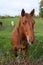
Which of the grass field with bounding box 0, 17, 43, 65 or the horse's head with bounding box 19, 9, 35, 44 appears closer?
the grass field with bounding box 0, 17, 43, 65

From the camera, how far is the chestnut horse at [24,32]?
696 centimetres

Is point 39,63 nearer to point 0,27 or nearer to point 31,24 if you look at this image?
Result: point 31,24

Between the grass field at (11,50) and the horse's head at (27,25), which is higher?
the horse's head at (27,25)

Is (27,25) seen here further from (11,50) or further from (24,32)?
(11,50)

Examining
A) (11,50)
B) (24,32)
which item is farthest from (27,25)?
(11,50)

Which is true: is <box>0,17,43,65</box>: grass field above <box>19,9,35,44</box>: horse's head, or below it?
below

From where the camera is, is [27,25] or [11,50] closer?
[27,25]

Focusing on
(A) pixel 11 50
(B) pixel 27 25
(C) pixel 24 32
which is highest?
(B) pixel 27 25

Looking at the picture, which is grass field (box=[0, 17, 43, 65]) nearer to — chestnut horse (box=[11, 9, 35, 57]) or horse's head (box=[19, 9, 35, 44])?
chestnut horse (box=[11, 9, 35, 57])

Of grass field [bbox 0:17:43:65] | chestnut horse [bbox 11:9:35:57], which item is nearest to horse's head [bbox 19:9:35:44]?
chestnut horse [bbox 11:9:35:57]

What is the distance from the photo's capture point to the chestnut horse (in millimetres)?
6956

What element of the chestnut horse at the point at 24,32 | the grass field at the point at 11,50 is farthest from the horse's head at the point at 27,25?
the grass field at the point at 11,50

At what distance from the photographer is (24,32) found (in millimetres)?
7695

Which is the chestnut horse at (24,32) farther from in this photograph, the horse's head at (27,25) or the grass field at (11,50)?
the grass field at (11,50)
